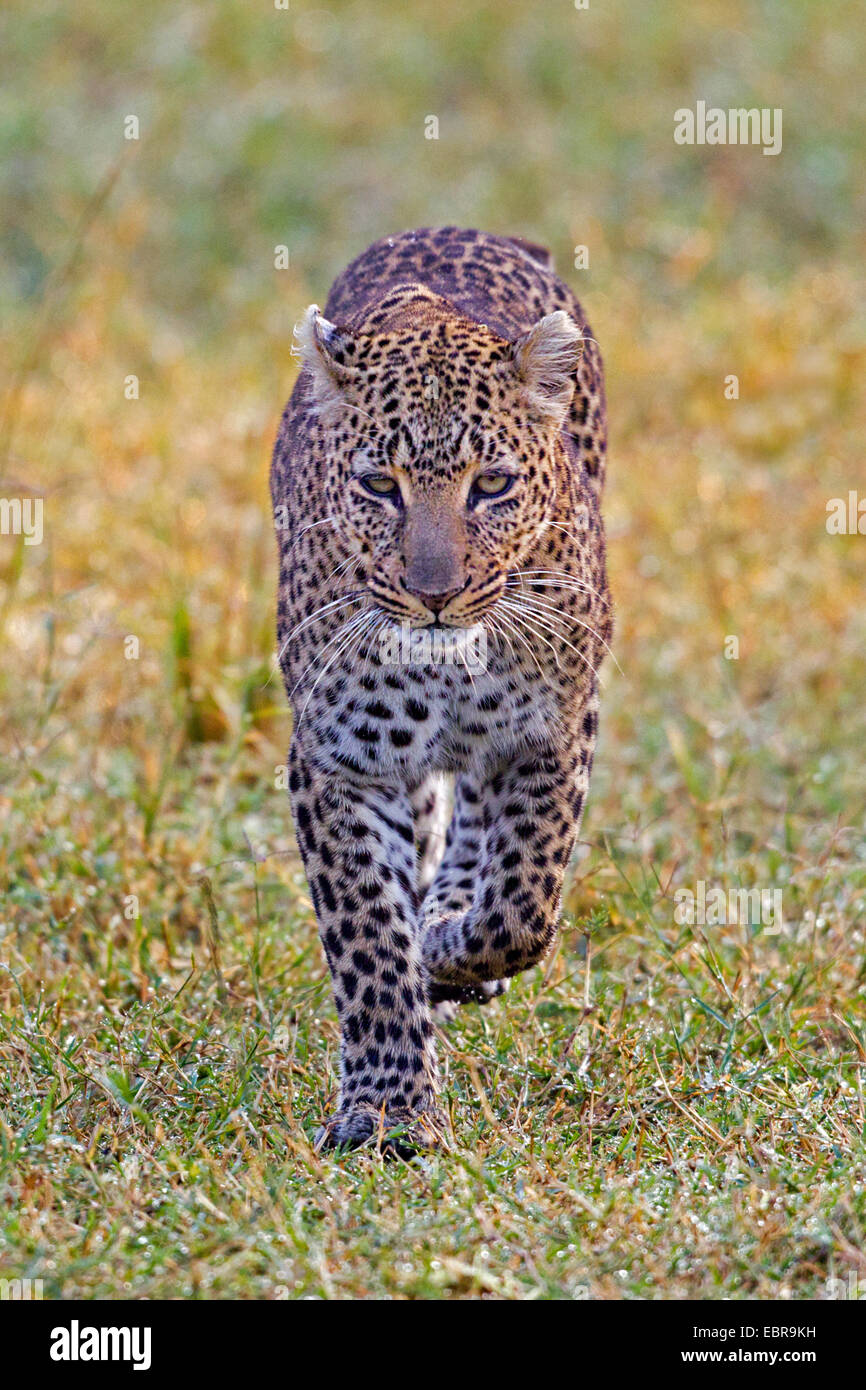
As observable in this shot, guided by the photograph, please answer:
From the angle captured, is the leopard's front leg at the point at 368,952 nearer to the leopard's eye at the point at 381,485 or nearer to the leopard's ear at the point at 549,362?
the leopard's eye at the point at 381,485

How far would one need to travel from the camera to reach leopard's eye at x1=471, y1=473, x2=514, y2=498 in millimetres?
4641

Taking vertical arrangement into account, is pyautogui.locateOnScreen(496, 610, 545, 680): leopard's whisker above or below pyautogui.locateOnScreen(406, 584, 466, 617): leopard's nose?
below

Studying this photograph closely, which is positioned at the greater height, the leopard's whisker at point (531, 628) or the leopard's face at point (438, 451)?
the leopard's face at point (438, 451)

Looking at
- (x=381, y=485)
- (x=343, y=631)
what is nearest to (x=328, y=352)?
(x=381, y=485)

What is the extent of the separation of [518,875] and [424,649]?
71cm

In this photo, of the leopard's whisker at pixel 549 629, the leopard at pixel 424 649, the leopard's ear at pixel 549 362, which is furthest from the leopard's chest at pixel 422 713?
the leopard's ear at pixel 549 362

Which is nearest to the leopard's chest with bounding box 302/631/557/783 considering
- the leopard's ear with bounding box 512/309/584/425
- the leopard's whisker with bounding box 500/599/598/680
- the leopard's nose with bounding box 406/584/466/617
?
the leopard's whisker with bounding box 500/599/598/680

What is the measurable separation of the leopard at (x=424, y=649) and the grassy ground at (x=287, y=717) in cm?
27

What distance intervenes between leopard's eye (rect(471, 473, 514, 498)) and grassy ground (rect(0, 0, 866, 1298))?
1.27 meters

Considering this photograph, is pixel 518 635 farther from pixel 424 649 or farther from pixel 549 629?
pixel 424 649

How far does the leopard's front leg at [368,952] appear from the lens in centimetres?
470

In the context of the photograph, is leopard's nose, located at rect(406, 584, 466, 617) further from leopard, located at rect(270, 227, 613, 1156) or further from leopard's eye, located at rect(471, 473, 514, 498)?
leopard's eye, located at rect(471, 473, 514, 498)

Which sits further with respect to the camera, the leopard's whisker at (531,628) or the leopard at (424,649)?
the leopard's whisker at (531,628)
